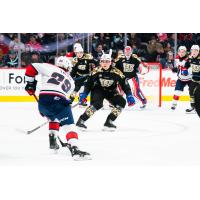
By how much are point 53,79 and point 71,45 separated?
251 inches

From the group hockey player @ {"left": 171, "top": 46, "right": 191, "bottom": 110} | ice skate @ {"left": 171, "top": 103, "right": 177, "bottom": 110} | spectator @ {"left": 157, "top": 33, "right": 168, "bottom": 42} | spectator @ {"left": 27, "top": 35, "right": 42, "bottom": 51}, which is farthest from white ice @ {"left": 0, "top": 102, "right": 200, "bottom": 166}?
spectator @ {"left": 157, "top": 33, "right": 168, "bottom": 42}

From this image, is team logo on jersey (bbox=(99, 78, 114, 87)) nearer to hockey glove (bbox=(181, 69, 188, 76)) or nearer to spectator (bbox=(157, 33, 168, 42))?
hockey glove (bbox=(181, 69, 188, 76))

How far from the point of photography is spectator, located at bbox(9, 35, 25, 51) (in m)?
11.2

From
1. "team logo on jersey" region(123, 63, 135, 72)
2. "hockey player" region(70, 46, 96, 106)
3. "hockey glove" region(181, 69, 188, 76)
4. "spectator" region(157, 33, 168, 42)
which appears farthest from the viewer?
"spectator" region(157, 33, 168, 42)

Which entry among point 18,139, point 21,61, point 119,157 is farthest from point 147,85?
point 119,157

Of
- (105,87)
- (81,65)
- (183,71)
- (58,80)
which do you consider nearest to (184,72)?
(183,71)

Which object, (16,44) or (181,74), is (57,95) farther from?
(16,44)

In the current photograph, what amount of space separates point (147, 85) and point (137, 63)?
1.20 m

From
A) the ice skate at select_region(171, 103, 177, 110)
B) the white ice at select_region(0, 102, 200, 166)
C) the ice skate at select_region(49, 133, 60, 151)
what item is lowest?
the ice skate at select_region(171, 103, 177, 110)

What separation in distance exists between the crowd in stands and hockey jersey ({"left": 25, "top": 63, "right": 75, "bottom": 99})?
6.12 m

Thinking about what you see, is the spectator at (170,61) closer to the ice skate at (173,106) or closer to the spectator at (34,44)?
the ice skate at (173,106)

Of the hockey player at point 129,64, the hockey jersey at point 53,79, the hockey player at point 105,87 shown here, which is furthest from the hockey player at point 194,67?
the hockey jersey at point 53,79

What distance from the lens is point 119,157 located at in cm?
525

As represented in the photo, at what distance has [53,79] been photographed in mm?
5102
